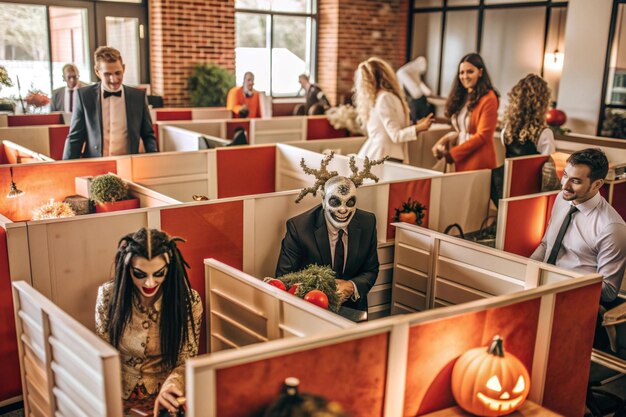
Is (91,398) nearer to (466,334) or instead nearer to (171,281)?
(171,281)

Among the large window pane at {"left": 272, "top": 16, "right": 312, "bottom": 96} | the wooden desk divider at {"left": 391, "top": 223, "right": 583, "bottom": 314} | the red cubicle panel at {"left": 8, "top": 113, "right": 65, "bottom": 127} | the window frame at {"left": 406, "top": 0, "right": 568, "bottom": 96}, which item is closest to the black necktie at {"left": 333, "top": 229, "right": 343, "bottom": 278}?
the wooden desk divider at {"left": 391, "top": 223, "right": 583, "bottom": 314}

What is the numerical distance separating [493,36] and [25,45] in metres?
7.16

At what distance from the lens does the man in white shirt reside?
3457mm

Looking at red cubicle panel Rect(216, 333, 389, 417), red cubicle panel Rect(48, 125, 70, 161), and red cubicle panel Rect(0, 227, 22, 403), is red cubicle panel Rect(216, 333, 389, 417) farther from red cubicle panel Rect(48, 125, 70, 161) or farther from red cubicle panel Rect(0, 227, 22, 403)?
red cubicle panel Rect(48, 125, 70, 161)

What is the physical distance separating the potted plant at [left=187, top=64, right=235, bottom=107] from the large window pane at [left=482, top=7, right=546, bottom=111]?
426 centimetres

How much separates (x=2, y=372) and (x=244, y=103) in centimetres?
634

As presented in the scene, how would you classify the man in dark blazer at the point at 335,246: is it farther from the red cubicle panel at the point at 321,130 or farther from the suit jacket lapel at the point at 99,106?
the red cubicle panel at the point at 321,130

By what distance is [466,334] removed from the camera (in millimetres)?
2408

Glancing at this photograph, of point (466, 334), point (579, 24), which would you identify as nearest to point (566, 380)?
point (466, 334)

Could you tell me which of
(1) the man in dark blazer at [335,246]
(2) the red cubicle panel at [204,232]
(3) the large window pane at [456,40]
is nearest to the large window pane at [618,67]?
(3) the large window pane at [456,40]

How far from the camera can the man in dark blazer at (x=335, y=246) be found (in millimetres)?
3531

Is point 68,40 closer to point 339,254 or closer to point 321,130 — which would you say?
point 321,130

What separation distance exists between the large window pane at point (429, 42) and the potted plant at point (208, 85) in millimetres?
3757

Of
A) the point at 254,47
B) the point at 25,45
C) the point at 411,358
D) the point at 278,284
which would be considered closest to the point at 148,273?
the point at 278,284
